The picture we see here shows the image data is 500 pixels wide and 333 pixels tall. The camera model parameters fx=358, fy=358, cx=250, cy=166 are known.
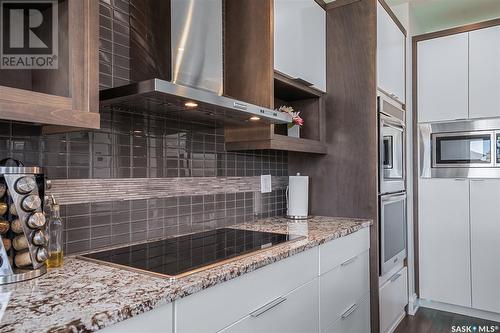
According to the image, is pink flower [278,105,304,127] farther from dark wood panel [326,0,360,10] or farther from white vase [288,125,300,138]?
dark wood panel [326,0,360,10]

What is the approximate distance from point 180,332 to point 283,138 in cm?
128

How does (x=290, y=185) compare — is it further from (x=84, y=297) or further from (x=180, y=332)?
(x=84, y=297)

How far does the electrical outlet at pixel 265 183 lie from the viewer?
2.36m

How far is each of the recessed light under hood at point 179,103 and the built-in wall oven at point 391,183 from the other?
97 cm

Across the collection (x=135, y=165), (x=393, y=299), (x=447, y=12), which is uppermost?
(x=447, y=12)

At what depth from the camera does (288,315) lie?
1.46 m

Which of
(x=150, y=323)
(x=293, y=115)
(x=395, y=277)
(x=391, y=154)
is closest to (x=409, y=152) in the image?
(x=391, y=154)

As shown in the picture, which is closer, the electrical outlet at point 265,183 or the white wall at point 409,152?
the electrical outlet at point 265,183

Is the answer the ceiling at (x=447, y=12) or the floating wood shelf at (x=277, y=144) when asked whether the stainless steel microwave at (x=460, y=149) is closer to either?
the ceiling at (x=447, y=12)

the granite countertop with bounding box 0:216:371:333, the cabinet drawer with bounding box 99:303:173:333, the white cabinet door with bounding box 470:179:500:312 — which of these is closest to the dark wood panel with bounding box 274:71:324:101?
the granite countertop with bounding box 0:216:371:333

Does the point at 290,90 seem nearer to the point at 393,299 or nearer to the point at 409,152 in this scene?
the point at 409,152

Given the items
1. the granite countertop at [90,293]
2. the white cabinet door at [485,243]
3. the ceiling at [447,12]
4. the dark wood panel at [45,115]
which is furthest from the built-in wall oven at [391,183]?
the dark wood panel at [45,115]

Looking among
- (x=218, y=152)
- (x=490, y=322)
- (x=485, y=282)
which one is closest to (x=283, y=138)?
(x=218, y=152)

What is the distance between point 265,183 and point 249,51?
0.88 m
